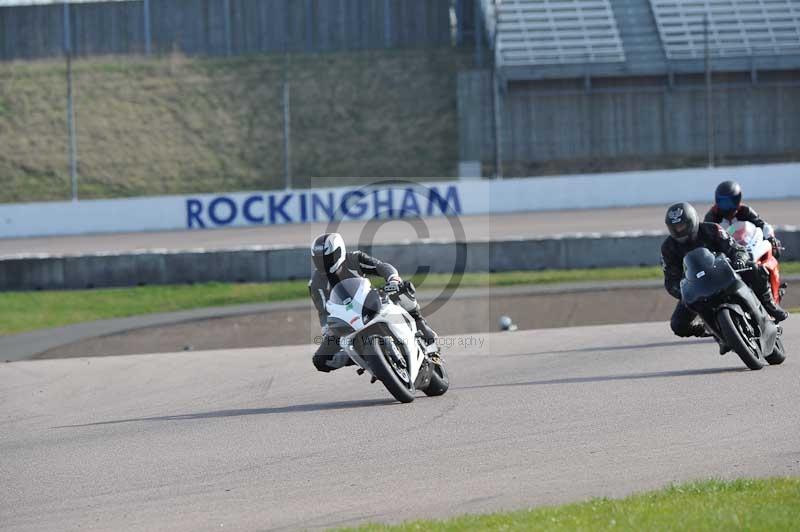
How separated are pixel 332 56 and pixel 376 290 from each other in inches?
1580

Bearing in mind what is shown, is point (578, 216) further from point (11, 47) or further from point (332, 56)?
point (11, 47)

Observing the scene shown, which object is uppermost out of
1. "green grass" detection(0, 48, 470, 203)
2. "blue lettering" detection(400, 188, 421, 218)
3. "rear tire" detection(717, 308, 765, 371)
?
"green grass" detection(0, 48, 470, 203)

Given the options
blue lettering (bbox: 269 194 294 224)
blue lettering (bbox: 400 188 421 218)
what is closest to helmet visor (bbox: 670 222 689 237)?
blue lettering (bbox: 400 188 421 218)

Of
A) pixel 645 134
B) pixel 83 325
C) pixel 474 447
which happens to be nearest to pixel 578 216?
pixel 645 134

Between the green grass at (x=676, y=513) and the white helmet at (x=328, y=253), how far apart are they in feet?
13.3

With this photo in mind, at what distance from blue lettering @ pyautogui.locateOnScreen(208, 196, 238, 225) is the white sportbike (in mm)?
25961

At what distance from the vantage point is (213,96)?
4759 cm

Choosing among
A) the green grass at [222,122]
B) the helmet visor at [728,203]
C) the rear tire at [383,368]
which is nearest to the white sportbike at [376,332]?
the rear tire at [383,368]

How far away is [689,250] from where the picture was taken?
1130cm

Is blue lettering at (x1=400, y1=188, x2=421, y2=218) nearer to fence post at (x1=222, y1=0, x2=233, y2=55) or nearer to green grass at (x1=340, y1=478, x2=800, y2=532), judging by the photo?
fence post at (x1=222, y1=0, x2=233, y2=55)

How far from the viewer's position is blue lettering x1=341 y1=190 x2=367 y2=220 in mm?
35531

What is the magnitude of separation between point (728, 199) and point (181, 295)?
14.1 m

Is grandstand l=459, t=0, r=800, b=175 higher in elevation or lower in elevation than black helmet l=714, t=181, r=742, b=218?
higher

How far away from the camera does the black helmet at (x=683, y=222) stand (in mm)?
11021
